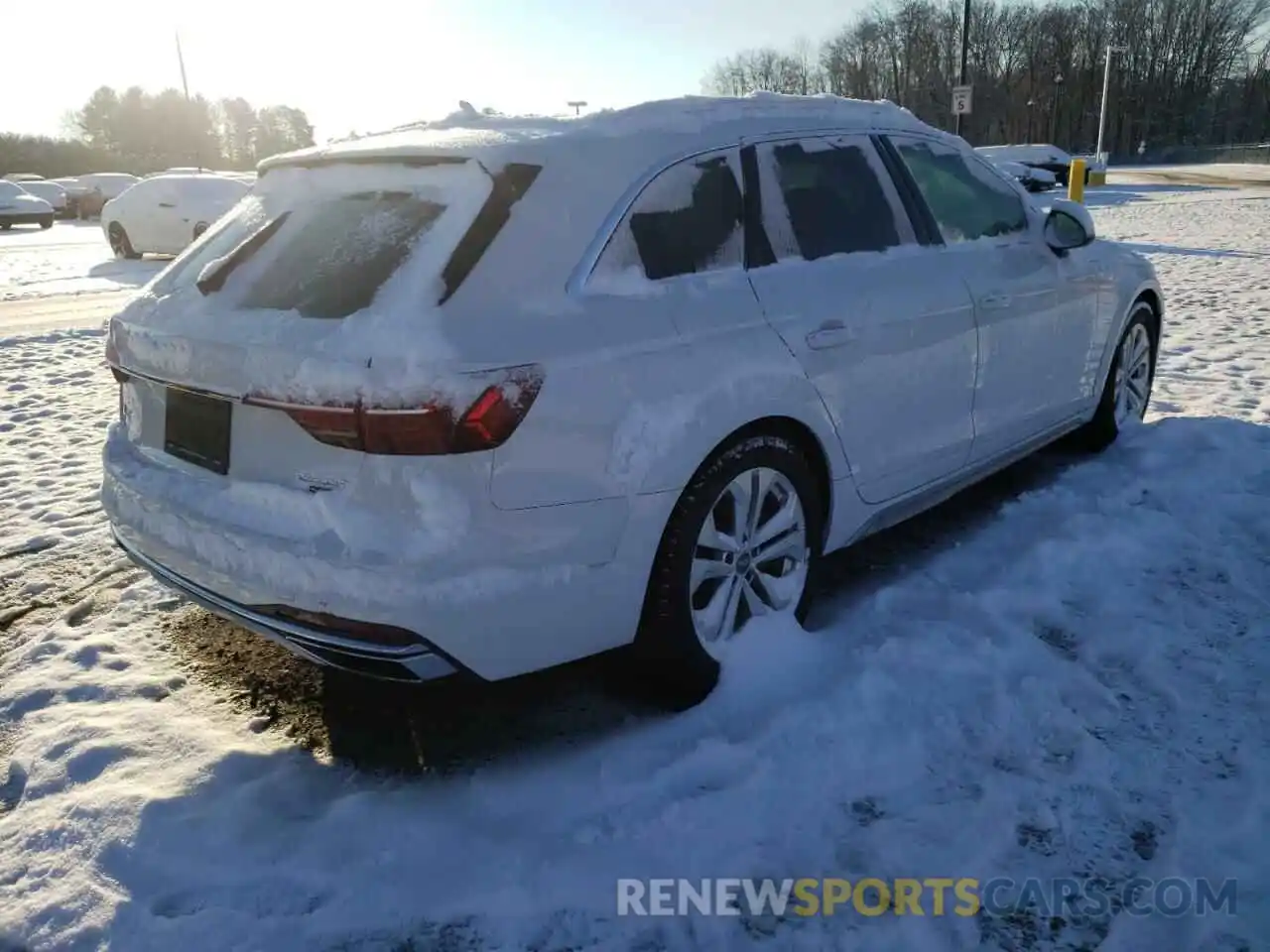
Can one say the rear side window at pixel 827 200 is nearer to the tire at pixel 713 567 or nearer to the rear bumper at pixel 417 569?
the tire at pixel 713 567

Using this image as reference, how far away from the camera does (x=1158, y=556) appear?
3.88 m

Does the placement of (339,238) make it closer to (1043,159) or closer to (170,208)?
(170,208)

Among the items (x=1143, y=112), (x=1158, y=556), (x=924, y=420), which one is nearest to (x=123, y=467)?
(x=924, y=420)

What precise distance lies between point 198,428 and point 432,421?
851 mm

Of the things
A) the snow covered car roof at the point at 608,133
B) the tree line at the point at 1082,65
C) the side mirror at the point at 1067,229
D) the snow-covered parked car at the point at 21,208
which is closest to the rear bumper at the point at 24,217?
the snow-covered parked car at the point at 21,208

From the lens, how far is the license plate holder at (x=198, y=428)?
2.63 meters

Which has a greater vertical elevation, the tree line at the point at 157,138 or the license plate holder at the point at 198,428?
the tree line at the point at 157,138

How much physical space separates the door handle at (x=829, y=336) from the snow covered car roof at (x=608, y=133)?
65 centimetres

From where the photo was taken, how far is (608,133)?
289 cm

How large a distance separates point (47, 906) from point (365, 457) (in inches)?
49.4

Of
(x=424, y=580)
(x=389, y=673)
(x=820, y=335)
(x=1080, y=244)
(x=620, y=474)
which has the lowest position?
(x=389, y=673)

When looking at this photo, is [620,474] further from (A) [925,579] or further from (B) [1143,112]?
(B) [1143,112]

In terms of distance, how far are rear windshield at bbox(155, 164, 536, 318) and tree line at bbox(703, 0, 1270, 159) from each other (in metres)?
88.5

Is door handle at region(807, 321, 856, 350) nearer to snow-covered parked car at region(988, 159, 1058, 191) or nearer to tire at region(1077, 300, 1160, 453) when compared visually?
tire at region(1077, 300, 1160, 453)
